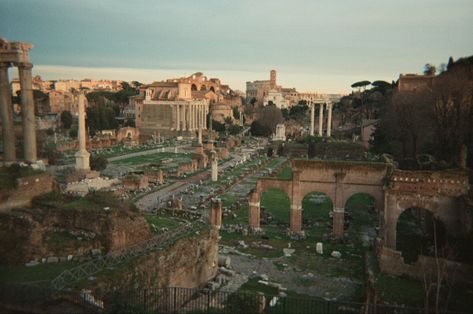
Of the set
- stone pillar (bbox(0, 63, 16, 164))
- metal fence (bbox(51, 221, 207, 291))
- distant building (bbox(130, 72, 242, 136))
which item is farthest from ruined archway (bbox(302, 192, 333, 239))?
distant building (bbox(130, 72, 242, 136))

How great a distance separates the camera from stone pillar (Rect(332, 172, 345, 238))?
24562 mm

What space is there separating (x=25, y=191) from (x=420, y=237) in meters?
19.3

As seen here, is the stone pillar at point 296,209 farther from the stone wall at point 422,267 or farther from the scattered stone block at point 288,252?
the stone wall at point 422,267

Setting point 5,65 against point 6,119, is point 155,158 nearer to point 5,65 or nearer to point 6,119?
point 6,119

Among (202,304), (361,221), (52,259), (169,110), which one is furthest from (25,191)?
(169,110)

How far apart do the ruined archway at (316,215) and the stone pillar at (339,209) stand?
1017 mm

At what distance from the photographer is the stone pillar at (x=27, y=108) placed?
21.7 metres

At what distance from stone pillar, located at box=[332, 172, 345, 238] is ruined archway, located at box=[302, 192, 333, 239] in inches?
40.0

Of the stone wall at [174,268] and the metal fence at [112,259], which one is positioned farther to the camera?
the stone wall at [174,268]

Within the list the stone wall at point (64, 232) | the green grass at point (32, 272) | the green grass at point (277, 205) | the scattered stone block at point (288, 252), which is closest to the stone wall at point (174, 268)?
the green grass at point (32, 272)

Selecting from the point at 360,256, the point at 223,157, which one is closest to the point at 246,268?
the point at 360,256

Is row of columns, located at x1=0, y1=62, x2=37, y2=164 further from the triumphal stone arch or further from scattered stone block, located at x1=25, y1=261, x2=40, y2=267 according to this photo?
the triumphal stone arch

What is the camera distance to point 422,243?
2112cm

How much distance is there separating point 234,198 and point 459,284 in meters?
20.1
